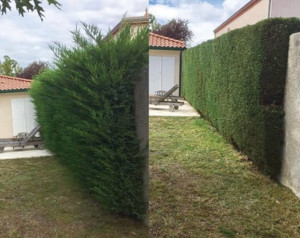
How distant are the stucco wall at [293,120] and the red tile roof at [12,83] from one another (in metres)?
2.08

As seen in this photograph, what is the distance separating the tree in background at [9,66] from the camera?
63.2 inches

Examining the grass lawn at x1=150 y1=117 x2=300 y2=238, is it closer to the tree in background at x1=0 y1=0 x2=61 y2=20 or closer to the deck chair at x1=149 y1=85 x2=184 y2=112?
the deck chair at x1=149 y1=85 x2=184 y2=112

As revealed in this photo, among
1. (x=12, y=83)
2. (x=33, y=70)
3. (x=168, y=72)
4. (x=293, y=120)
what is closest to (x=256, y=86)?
(x=293, y=120)

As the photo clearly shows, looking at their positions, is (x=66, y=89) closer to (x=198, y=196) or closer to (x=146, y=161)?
(x=146, y=161)

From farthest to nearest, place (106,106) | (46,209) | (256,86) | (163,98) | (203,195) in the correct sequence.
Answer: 1. (256,86)
2. (203,195)
3. (46,209)
4. (106,106)
5. (163,98)

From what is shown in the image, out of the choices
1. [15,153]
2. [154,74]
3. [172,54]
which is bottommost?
[15,153]

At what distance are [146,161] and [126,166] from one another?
135 millimetres

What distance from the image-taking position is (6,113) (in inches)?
64.5

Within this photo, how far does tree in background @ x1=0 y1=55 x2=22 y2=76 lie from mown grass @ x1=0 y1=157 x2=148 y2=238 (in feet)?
1.88

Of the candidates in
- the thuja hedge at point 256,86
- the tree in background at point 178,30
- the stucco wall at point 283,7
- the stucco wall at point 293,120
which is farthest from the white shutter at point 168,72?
the stucco wall at point 293,120

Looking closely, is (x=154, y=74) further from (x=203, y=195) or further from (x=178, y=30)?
(x=203, y=195)

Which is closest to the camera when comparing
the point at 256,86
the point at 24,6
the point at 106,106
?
the point at 24,6

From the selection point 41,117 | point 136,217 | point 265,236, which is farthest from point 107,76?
point 265,236

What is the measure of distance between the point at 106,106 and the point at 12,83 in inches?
23.0
